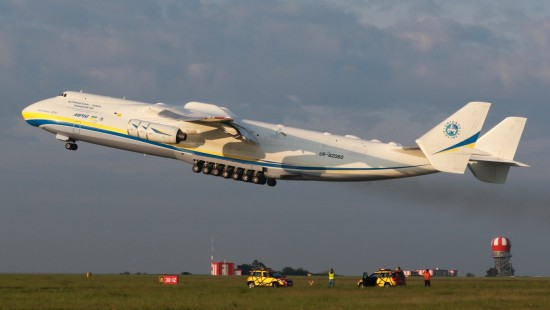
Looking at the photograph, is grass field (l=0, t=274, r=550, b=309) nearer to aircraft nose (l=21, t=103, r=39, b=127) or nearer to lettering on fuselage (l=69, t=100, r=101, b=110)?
lettering on fuselage (l=69, t=100, r=101, b=110)

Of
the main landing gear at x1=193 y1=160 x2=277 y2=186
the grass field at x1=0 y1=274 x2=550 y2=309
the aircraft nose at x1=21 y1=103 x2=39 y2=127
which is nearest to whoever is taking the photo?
the grass field at x1=0 y1=274 x2=550 y2=309

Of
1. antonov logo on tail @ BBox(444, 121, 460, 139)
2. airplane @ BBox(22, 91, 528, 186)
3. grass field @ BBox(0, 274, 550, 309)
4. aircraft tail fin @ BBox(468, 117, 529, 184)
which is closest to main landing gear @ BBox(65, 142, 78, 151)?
airplane @ BBox(22, 91, 528, 186)

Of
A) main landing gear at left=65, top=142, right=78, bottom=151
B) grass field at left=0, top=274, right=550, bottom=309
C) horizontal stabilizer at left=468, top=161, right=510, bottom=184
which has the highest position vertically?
main landing gear at left=65, top=142, right=78, bottom=151

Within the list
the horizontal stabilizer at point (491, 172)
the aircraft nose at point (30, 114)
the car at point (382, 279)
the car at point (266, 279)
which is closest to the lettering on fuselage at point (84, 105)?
the aircraft nose at point (30, 114)

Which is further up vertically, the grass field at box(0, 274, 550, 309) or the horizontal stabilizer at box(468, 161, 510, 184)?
the horizontal stabilizer at box(468, 161, 510, 184)

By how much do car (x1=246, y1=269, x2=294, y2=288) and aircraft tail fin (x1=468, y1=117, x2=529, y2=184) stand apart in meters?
9.13

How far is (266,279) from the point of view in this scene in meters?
35.5

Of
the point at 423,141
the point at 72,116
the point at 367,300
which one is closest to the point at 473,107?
the point at 423,141

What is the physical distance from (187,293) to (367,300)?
6730 millimetres

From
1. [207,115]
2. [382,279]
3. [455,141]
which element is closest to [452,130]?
[455,141]

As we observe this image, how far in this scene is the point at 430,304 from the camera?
25.5 metres

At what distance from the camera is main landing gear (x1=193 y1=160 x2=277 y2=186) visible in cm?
3725

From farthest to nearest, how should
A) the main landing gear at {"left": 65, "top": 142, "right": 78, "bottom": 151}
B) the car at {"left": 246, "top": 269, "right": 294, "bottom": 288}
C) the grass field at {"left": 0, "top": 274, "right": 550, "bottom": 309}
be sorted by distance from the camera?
the main landing gear at {"left": 65, "top": 142, "right": 78, "bottom": 151} → the car at {"left": 246, "top": 269, "right": 294, "bottom": 288} → the grass field at {"left": 0, "top": 274, "right": 550, "bottom": 309}

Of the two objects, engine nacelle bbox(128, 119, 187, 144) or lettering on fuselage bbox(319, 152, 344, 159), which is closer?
lettering on fuselage bbox(319, 152, 344, 159)
